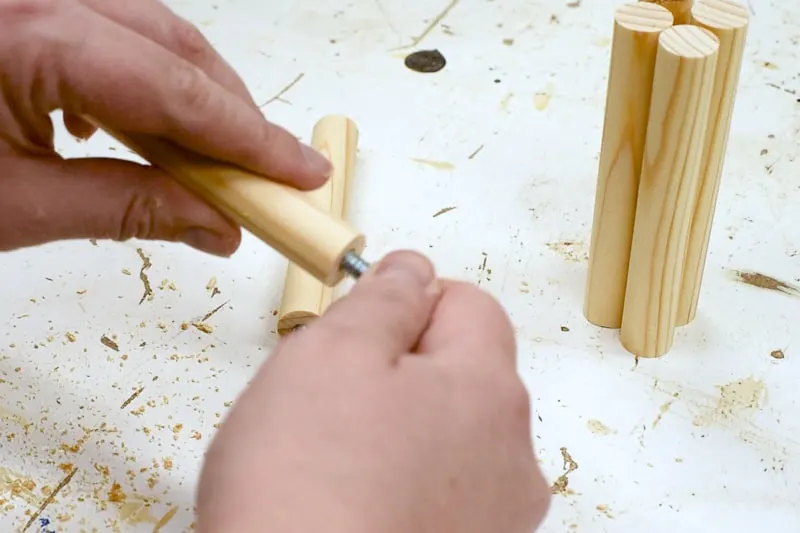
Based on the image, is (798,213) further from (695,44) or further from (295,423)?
(295,423)

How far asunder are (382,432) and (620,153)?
1.35ft

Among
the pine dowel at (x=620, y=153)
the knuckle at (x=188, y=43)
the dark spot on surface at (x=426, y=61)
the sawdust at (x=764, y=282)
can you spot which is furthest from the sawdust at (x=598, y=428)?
the dark spot on surface at (x=426, y=61)

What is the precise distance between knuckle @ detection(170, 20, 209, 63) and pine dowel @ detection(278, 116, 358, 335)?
14cm

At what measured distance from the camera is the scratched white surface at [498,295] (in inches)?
28.3

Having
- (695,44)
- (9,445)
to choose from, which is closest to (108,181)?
(9,445)

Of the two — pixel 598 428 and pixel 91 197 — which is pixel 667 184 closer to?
pixel 598 428

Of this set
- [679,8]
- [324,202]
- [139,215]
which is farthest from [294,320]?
[679,8]

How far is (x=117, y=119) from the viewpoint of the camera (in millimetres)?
543

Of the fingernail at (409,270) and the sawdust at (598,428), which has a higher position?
the fingernail at (409,270)

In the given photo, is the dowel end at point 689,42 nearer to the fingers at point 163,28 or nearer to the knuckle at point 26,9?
the fingers at point 163,28

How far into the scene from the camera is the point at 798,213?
0.92 m

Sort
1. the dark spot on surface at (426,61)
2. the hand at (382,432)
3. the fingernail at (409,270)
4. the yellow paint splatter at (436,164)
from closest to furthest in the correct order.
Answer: the hand at (382,432) < the fingernail at (409,270) < the yellow paint splatter at (436,164) < the dark spot on surface at (426,61)

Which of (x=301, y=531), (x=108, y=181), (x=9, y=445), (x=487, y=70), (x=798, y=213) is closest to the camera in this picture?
(x=301, y=531)

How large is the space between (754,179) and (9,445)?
32.1 inches
